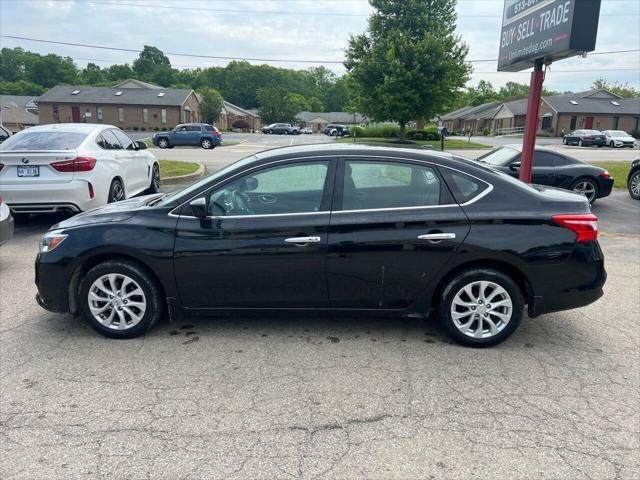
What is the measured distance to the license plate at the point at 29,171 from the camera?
7.09 metres

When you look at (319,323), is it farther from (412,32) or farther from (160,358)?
(412,32)

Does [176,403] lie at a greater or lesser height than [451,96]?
lesser

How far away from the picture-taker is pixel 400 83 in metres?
34.4

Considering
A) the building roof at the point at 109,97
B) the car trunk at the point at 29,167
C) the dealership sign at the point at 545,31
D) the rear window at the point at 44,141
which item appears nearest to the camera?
the car trunk at the point at 29,167

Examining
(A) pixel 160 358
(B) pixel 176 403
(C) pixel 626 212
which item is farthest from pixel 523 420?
(C) pixel 626 212

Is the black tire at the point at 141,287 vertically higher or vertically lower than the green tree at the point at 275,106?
lower

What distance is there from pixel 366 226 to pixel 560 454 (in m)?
1.98

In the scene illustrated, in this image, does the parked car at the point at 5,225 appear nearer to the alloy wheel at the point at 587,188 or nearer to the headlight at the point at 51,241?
the headlight at the point at 51,241

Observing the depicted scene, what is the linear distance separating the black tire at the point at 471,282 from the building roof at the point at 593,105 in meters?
65.5

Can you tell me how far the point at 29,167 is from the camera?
710 centimetres

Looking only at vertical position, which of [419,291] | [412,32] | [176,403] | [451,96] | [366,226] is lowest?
[176,403]

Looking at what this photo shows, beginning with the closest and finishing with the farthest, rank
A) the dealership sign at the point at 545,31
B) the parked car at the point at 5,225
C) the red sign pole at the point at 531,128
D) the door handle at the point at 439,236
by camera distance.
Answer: the door handle at the point at 439,236 → the parked car at the point at 5,225 → the dealership sign at the point at 545,31 → the red sign pole at the point at 531,128

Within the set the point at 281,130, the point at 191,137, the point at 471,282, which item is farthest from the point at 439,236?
the point at 281,130

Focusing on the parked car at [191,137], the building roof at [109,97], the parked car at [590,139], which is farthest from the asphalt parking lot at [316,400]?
the building roof at [109,97]
